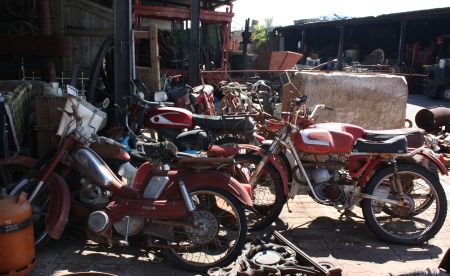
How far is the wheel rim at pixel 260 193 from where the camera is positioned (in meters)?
4.84

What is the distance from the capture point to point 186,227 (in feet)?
12.6

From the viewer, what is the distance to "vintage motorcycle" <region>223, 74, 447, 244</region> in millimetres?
4531

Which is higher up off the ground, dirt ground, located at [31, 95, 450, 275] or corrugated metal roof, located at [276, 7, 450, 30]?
corrugated metal roof, located at [276, 7, 450, 30]

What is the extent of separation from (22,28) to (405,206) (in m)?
9.53

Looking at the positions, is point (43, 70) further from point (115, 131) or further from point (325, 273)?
point (325, 273)

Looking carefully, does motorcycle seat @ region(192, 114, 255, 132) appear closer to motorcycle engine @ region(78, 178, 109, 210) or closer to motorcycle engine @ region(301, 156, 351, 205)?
motorcycle engine @ region(301, 156, 351, 205)

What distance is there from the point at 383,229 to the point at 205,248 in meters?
1.79

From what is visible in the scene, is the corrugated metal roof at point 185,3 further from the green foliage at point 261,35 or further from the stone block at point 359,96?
the green foliage at point 261,35

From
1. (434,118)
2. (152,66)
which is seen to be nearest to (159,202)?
(152,66)

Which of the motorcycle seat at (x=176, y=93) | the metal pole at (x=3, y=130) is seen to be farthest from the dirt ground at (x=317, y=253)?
the motorcycle seat at (x=176, y=93)

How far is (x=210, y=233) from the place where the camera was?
3.88 m

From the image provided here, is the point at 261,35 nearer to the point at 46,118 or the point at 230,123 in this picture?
the point at 230,123

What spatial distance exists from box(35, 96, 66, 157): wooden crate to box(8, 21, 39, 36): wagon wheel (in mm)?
6544

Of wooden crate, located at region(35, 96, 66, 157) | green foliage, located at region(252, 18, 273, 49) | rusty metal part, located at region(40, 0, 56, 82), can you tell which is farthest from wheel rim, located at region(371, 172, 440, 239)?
green foliage, located at region(252, 18, 273, 49)
